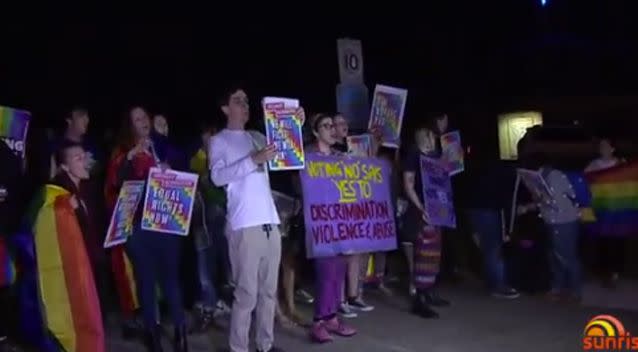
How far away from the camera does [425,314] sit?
7141 millimetres

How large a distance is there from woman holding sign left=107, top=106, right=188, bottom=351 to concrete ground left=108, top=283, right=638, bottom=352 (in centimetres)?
52

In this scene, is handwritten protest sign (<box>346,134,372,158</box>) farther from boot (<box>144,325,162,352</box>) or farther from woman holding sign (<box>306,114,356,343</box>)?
boot (<box>144,325,162,352</box>)

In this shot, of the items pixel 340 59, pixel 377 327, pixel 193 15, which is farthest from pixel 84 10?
pixel 377 327

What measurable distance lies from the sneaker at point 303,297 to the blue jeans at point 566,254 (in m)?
2.36

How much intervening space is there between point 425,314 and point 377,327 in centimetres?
54

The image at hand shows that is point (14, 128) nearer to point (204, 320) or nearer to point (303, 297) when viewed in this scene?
point (204, 320)

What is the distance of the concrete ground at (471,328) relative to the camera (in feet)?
20.4

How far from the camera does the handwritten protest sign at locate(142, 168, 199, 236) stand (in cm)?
573

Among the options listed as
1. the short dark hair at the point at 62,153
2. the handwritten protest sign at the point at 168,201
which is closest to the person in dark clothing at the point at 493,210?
the handwritten protest sign at the point at 168,201

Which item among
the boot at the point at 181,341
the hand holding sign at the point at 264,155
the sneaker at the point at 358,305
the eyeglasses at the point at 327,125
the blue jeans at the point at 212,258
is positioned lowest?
the sneaker at the point at 358,305

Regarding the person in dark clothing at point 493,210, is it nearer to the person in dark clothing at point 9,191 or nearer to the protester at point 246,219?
the protester at point 246,219

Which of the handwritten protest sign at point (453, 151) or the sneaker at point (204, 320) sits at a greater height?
the handwritten protest sign at point (453, 151)

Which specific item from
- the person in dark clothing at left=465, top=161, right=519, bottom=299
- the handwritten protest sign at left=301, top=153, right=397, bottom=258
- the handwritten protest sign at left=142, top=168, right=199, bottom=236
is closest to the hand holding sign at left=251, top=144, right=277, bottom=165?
the handwritten protest sign at left=142, top=168, right=199, bottom=236

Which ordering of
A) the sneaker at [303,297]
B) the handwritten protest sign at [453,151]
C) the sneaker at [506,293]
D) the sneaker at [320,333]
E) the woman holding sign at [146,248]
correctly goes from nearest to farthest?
the woman holding sign at [146,248]
the sneaker at [320,333]
the handwritten protest sign at [453,151]
the sneaker at [506,293]
the sneaker at [303,297]
